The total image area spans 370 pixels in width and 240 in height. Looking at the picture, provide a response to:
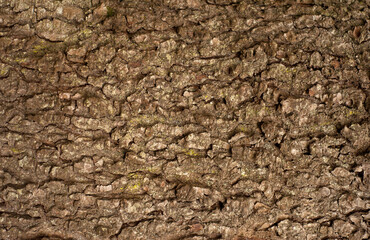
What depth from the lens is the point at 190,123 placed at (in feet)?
6.23

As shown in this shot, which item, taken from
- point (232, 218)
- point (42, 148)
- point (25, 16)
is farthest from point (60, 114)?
point (232, 218)

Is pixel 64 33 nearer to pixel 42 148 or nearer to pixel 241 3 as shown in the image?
pixel 42 148

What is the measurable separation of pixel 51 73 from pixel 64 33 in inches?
10.4

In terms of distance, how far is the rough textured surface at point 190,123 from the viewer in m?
1.86

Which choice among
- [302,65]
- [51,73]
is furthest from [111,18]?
[302,65]

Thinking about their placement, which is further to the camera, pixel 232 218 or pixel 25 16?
pixel 25 16

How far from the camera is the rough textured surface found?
186cm

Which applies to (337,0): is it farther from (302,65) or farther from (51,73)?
(51,73)

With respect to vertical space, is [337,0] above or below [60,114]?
above

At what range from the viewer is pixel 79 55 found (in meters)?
1.95

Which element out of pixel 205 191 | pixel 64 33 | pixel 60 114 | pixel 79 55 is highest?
pixel 64 33

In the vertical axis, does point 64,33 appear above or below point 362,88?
above

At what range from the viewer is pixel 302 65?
1.89m

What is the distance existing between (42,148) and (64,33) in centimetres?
73
